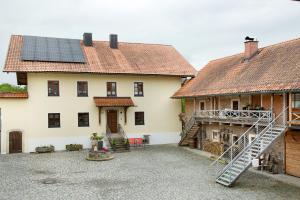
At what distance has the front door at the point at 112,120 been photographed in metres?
30.6

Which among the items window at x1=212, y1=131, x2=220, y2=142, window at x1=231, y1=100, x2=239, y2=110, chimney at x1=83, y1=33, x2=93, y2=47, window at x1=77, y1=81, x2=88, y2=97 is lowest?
window at x1=212, y1=131, x2=220, y2=142

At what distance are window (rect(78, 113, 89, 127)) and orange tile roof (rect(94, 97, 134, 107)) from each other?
1.85 metres

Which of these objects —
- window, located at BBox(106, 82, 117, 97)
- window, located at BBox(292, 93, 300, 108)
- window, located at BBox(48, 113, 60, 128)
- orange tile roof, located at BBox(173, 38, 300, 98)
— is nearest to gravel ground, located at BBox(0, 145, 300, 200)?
window, located at BBox(48, 113, 60, 128)

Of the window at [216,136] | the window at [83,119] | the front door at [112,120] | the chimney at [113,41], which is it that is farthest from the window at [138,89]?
the window at [216,136]

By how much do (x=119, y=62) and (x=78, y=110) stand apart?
653cm

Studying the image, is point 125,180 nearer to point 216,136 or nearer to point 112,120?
point 216,136

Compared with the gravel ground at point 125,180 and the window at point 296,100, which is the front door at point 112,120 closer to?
the gravel ground at point 125,180

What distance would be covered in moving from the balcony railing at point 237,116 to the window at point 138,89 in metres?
7.46

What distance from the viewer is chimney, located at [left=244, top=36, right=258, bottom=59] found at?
2564cm

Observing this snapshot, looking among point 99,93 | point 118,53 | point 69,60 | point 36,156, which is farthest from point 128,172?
point 118,53

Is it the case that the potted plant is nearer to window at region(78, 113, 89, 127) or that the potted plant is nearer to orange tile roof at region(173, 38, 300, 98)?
window at region(78, 113, 89, 127)

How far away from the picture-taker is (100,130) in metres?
30.0

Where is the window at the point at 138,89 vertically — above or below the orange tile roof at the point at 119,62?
below

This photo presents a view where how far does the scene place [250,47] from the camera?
25812 millimetres
